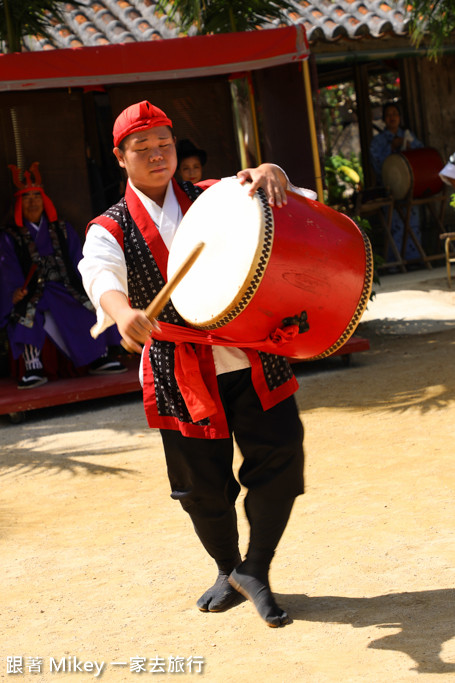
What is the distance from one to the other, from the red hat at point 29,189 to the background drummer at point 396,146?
15.8 feet

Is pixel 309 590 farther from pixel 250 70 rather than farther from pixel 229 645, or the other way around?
pixel 250 70

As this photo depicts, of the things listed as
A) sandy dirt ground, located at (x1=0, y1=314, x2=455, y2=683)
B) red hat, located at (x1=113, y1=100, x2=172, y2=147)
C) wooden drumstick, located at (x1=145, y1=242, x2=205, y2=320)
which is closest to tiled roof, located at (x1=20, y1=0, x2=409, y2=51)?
sandy dirt ground, located at (x1=0, y1=314, x2=455, y2=683)

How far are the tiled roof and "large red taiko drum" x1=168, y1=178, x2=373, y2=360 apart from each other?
22.8 ft

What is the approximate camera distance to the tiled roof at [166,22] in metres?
9.16

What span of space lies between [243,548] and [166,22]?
23.3ft

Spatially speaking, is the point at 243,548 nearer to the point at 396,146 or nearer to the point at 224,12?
the point at 224,12

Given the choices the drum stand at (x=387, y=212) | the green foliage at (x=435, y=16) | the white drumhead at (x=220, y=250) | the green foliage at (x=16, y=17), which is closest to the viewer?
the white drumhead at (x=220, y=250)

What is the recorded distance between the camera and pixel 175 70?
19.9 ft

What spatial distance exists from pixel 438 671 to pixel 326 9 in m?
8.58

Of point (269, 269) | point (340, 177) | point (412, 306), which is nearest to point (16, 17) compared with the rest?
point (412, 306)

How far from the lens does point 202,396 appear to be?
2629mm

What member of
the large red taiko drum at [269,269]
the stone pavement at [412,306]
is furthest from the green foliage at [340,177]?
the large red taiko drum at [269,269]

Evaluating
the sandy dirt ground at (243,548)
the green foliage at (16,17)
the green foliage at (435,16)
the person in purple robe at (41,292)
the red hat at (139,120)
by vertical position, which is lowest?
the sandy dirt ground at (243,548)

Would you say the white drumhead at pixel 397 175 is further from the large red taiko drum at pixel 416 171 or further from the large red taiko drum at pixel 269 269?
the large red taiko drum at pixel 269 269
